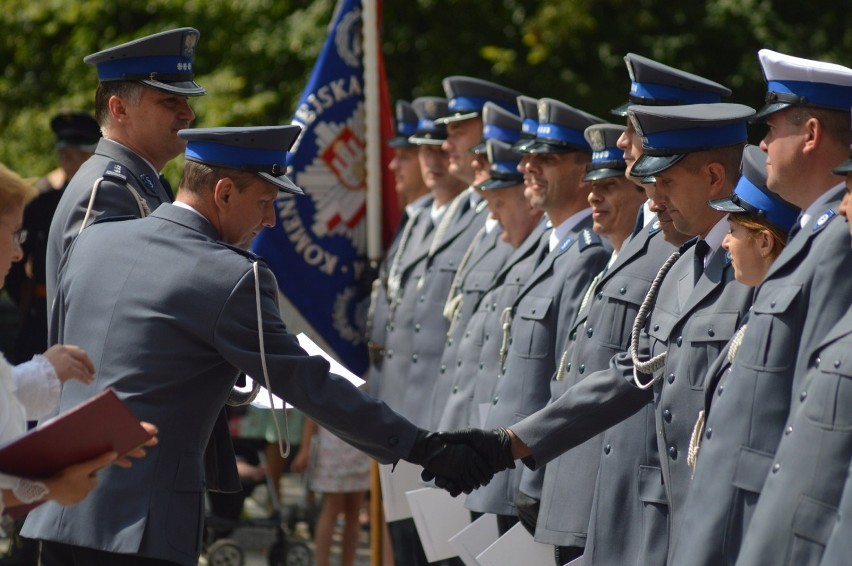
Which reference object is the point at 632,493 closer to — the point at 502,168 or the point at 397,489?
the point at 397,489

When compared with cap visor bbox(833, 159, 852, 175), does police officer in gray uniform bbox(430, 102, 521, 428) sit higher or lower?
lower

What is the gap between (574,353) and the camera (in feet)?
17.6

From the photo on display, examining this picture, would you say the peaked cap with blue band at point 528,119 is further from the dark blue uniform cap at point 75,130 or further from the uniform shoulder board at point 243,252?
the dark blue uniform cap at point 75,130

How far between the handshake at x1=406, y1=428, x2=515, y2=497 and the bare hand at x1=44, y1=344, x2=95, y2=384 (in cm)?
117

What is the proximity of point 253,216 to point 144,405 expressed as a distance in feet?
2.28

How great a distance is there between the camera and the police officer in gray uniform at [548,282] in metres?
5.77

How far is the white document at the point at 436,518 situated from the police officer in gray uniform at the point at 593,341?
62cm

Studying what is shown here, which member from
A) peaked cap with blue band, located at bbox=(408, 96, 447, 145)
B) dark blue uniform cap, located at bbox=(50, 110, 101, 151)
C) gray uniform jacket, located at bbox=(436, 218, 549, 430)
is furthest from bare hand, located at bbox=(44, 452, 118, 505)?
dark blue uniform cap, located at bbox=(50, 110, 101, 151)

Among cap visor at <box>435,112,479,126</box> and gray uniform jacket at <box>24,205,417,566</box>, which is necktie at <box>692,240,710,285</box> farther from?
cap visor at <box>435,112,479,126</box>

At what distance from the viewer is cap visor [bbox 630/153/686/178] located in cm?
469

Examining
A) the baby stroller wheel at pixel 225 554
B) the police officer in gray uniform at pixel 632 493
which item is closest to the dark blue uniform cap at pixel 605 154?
the police officer in gray uniform at pixel 632 493

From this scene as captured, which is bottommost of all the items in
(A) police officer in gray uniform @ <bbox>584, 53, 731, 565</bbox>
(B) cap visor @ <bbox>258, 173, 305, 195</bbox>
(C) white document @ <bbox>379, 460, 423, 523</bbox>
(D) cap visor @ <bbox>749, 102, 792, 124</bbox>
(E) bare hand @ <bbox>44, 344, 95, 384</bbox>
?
(C) white document @ <bbox>379, 460, 423, 523</bbox>

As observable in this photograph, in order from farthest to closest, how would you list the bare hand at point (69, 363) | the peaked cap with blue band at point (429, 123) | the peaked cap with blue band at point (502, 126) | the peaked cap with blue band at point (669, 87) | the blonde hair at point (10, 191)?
the peaked cap with blue band at point (429, 123) < the peaked cap with blue band at point (502, 126) < the peaked cap with blue band at point (669, 87) < the bare hand at point (69, 363) < the blonde hair at point (10, 191)

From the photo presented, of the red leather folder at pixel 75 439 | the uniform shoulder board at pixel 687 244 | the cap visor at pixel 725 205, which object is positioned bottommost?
the red leather folder at pixel 75 439
